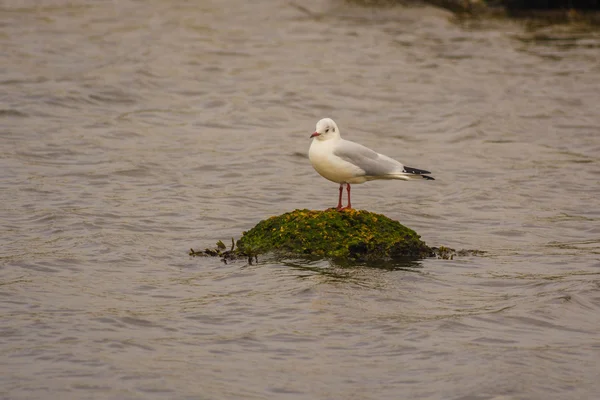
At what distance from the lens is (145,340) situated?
6.76 meters

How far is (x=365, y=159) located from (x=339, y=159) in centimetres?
30

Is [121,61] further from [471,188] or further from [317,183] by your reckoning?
[471,188]

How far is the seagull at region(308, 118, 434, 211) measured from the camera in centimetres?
846

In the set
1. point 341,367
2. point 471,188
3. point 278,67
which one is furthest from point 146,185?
point 278,67

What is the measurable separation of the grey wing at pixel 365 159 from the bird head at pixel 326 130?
12 cm

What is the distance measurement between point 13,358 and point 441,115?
10.7 meters

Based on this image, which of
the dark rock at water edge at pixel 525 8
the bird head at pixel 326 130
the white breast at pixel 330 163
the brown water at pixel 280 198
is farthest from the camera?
the dark rock at water edge at pixel 525 8

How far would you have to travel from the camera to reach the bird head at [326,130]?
336 inches

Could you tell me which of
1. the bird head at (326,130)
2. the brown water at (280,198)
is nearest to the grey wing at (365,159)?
the bird head at (326,130)

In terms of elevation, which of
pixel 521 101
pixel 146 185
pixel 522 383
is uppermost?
pixel 521 101

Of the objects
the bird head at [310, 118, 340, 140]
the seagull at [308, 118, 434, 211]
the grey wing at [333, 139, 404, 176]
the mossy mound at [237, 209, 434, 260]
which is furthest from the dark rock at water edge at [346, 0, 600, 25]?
the mossy mound at [237, 209, 434, 260]

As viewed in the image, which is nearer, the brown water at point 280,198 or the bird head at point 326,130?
the brown water at point 280,198

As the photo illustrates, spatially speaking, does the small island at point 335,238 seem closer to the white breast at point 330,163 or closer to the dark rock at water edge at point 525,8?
the white breast at point 330,163

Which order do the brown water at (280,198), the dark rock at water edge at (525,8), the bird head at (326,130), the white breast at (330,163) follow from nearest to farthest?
the brown water at (280,198) → the white breast at (330,163) → the bird head at (326,130) → the dark rock at water edge at (525,8)
